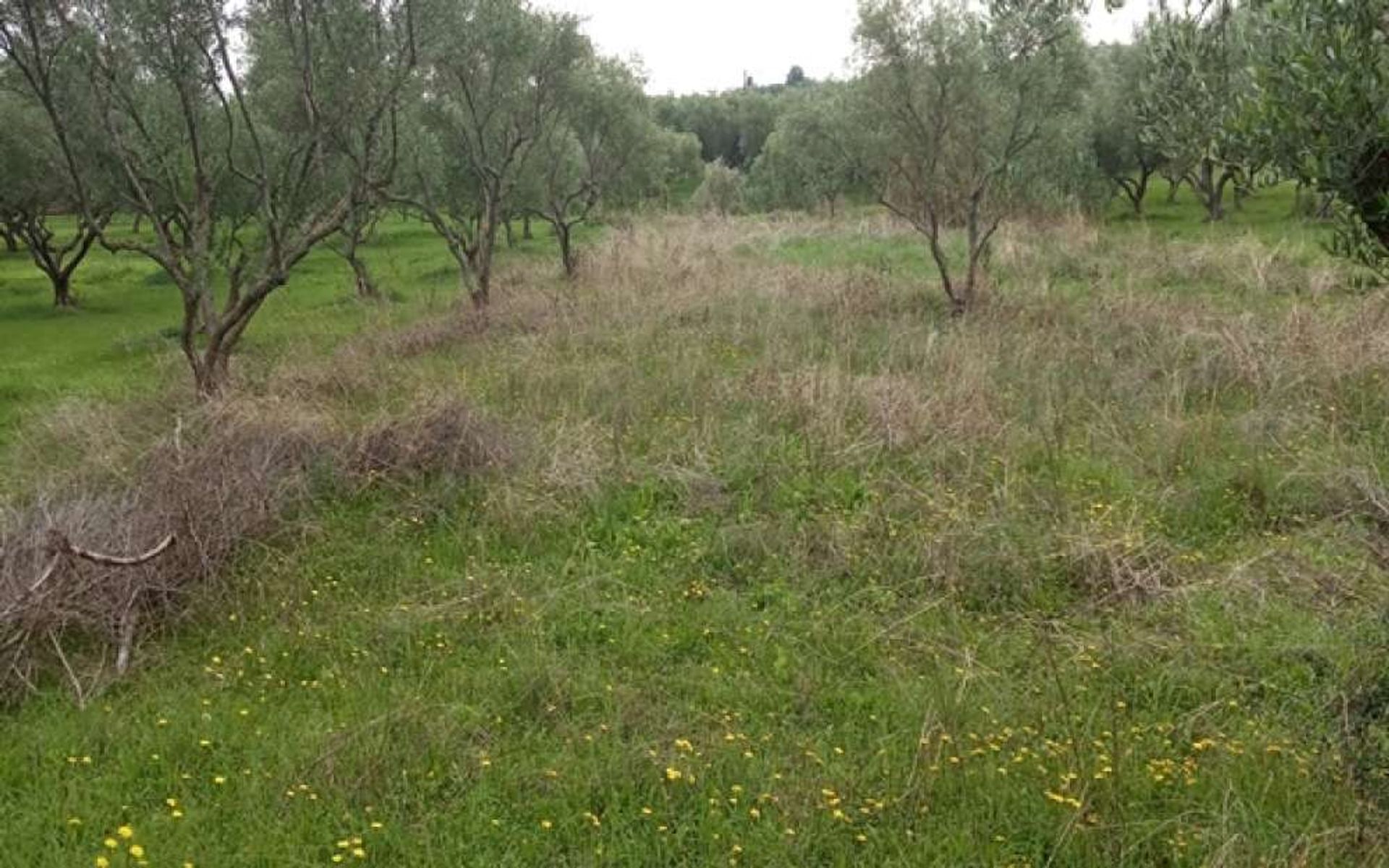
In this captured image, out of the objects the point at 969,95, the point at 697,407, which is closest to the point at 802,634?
the point at 697,407

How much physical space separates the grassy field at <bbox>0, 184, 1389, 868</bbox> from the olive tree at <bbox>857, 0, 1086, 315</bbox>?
536 cm

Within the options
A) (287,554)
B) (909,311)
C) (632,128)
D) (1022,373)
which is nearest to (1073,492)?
(1022,373)

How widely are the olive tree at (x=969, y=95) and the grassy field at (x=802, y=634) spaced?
5.36 meters

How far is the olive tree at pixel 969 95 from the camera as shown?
1609cm

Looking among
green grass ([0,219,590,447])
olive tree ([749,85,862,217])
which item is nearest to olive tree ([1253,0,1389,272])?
green grass ([0,219,590,447])

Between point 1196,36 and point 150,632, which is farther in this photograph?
point 150,632

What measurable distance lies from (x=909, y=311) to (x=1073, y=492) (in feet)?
29.5

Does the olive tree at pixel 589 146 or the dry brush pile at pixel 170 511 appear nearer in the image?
the dry brush pile at pixel 170 511

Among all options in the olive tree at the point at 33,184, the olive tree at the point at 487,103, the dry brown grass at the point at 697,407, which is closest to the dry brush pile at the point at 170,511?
the dry brown grass at the point at 697,407

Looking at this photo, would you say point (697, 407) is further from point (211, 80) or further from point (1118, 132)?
point (1118, 132)

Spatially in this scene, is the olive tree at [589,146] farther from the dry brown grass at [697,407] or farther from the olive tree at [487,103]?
the dry brown grass at [697,407]

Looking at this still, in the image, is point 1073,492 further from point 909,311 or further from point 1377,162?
point 909,311

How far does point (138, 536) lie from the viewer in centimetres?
721

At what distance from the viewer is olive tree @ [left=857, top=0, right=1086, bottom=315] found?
52.8ft
